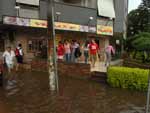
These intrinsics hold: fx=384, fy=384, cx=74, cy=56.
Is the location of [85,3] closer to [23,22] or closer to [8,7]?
[23,22]

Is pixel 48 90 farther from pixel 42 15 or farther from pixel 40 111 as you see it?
pixel 42 15

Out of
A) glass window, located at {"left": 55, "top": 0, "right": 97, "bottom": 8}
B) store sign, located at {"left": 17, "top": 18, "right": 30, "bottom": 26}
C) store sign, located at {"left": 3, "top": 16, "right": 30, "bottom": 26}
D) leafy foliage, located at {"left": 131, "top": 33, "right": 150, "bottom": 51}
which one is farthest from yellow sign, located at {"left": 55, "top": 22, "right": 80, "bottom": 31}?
leafy foliage, located at {"left": 131, "top": 33, "right": 150, "bottom": 51}

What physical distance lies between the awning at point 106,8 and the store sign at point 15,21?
7836 mm

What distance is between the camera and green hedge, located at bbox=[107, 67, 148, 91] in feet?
58.3

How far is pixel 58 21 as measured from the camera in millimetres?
28172

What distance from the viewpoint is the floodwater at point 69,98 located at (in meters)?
13.1

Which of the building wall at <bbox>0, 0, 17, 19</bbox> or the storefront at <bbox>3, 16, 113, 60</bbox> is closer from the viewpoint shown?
the building wall at <bbox>0, 0, 17, 19</bbox>

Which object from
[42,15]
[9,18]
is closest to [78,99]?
[9,18]

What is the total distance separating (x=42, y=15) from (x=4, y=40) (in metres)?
3.48

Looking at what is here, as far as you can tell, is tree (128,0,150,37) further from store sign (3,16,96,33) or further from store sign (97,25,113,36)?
store sign (3,16,96,33)

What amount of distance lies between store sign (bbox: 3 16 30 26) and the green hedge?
9070 millimetres

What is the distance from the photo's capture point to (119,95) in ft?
53.5

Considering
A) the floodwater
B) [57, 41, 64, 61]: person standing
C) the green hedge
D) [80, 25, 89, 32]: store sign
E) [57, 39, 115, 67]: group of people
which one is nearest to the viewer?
the floodwater

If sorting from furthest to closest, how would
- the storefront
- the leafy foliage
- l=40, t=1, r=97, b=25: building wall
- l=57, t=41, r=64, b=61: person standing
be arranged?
l=40, t=1, r=97, b=25: building wall → the leafy foliage → the storefront → l=57, t=41, r=64, b=61: person standing
